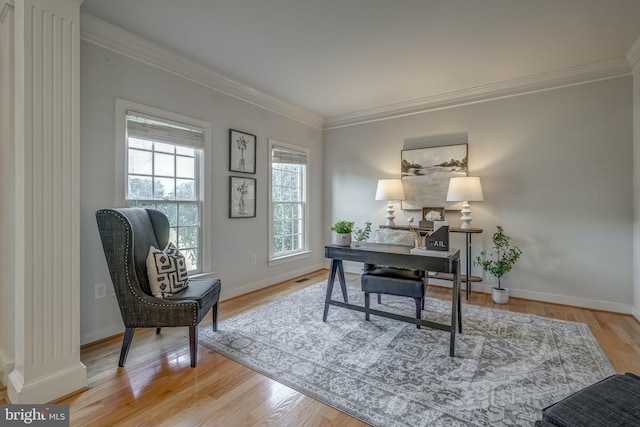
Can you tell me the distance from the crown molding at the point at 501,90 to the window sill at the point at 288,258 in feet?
7.39

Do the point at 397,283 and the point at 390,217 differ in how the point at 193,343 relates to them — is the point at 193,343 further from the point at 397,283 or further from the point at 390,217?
the point at 390,217

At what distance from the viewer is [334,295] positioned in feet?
12.2

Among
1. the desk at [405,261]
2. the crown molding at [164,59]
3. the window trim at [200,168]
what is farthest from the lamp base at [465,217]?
the window trim at [200,168]

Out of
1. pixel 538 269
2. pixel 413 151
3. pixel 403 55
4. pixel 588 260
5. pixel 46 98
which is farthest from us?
pixel 413 151

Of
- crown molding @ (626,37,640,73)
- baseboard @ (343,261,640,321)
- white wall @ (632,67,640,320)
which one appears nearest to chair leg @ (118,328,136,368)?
baseboard @ (343,261,640,321)

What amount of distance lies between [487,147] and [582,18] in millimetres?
1617

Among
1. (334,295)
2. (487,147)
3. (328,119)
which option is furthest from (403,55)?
(334,295)

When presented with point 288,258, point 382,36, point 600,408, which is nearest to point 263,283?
point 288,258

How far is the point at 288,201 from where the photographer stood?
4.61 meters

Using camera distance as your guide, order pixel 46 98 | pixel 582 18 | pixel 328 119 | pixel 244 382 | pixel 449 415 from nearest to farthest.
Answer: pixel 449 415 < pixel 46 98 < pixel 244 382 < pixel 582 18 < pixel 328 119

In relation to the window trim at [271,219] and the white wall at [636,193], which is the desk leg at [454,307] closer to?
the white wall at [636,193]

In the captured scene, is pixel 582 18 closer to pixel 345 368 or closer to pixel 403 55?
pixel 403 55

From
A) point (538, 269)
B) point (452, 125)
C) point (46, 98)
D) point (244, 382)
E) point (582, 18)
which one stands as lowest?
point (244, 382)

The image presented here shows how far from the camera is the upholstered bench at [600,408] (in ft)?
3.19
